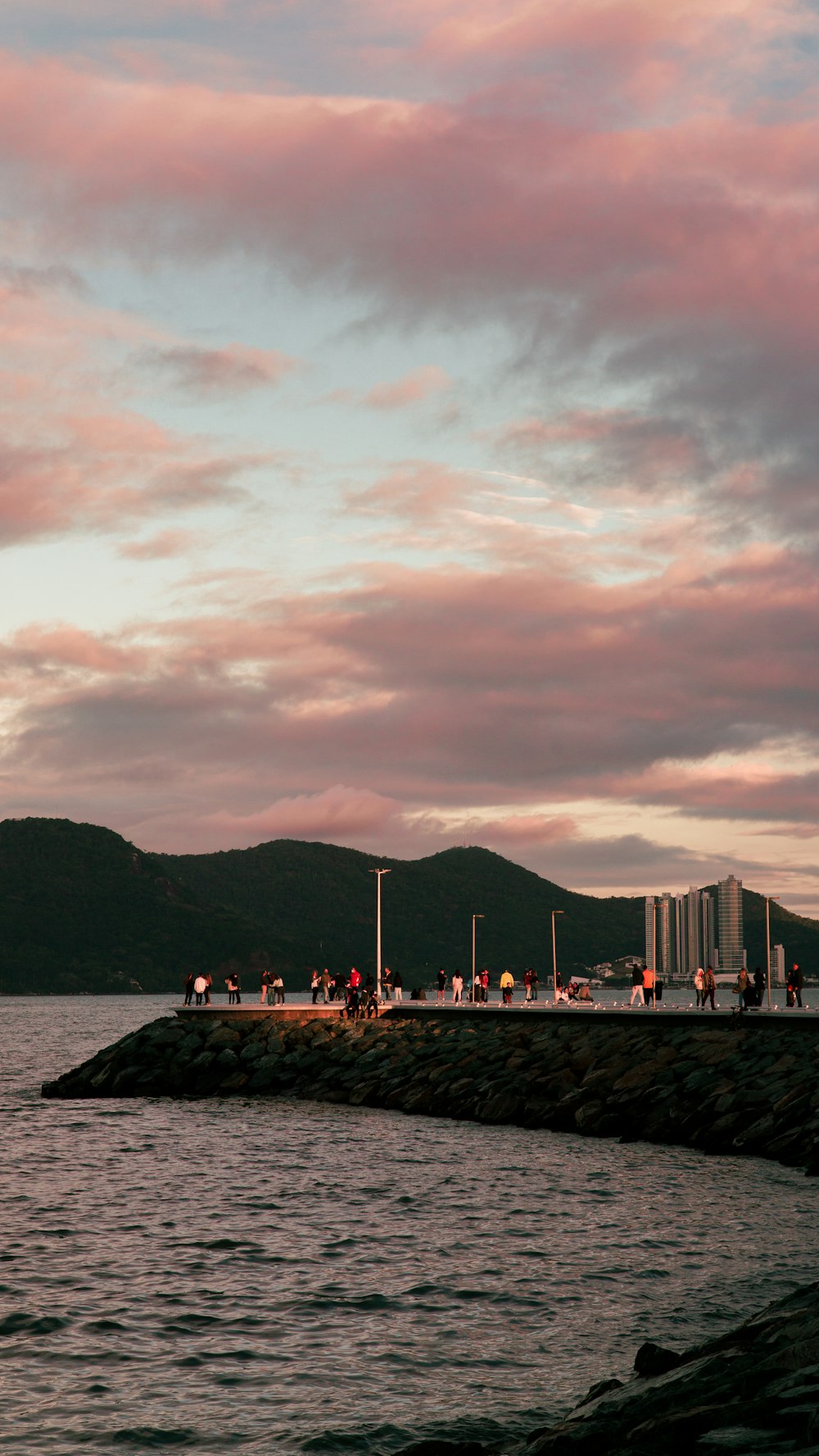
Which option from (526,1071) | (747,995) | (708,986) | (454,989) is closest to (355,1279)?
(526,1071)

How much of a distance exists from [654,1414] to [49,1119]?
43767mm

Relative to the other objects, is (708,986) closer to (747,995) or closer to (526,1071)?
(747,995)

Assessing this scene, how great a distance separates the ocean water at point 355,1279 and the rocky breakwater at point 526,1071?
1935 mm

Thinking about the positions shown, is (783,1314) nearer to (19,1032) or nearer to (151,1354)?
(151,1354)

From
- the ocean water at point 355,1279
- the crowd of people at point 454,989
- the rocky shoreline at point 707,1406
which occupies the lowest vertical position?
the ocean water at point 355,1279

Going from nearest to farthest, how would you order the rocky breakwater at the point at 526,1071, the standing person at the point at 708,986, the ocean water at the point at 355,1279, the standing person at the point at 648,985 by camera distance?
the ocean water at the point at 355,1279 < the rocky breakwater at the point at 526,1071 < the standing person at the point at 708,986 < the standing person at the point at 648,985

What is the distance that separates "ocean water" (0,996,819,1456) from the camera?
17172mm

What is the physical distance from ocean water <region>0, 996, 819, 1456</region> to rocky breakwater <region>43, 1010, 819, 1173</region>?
6.35ft

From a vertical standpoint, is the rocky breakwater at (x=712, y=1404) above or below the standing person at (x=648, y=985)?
below

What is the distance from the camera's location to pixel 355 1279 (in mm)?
24438

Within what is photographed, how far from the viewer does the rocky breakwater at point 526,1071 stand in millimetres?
40750

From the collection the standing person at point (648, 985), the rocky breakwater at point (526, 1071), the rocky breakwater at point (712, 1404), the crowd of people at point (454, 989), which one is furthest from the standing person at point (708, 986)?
the rocky breakwater at point (712, 1404)

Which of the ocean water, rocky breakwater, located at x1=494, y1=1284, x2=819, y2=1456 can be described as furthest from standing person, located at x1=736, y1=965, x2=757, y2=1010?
rocky breakwater, located at x1=494, y1=1284, x2=819, y2=1456

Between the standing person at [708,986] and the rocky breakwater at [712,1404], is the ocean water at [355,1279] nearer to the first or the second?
the rocky breakwater at [712,1404]
